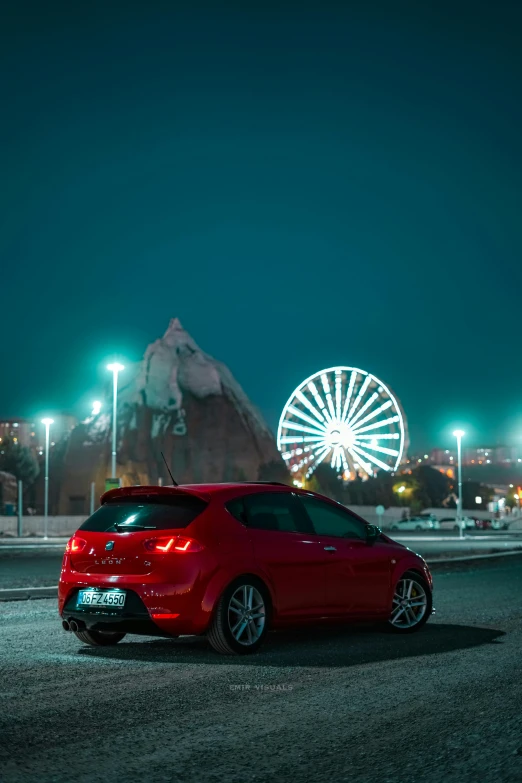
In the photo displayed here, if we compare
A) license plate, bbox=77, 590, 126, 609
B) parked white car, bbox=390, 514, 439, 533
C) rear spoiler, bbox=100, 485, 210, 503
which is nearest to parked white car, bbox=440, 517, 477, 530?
parked white car, bbox=390, 514, 439, 533

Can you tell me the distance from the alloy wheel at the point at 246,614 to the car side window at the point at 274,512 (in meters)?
0.63

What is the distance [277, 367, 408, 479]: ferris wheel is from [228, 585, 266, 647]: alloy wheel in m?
60.4

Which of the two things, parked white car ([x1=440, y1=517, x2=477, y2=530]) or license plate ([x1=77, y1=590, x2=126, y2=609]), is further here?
parked white car ([x1=440, y1=517, x2=477, y2=530])

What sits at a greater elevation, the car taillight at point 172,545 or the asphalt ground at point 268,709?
the car taillight at point 172,545

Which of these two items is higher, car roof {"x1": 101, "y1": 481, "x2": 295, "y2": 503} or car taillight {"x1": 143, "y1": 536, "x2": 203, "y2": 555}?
car roof {"x1": 101, "y1": 481, "x2": 295, "y2": 503}

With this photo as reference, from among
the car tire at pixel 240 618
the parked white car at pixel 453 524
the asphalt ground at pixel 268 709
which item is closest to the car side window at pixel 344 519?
the asphalt ground at pixel 268 709

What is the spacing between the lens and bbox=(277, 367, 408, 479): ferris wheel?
69.4m

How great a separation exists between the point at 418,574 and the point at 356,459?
5930 centimetres

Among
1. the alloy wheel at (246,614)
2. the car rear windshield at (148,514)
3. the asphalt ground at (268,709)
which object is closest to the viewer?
the asphalt ground at (268,709)

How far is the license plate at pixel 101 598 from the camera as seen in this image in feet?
27.5

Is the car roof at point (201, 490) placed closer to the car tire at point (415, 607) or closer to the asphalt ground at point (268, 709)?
the asphalt ground at point (268, 709)

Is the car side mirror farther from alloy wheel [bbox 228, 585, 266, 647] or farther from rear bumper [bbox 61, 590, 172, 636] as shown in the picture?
rear bumper [bbox 61, 590, 172, 636]

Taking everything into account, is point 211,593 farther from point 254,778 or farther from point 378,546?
point 254,778

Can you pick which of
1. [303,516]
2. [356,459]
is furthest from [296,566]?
[356,459]
